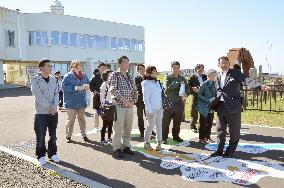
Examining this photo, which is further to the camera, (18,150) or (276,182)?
(18,150)

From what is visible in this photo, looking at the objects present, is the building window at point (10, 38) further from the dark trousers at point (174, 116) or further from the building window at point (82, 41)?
the dark trousers at point (174, 116)

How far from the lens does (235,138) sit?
720 centimetres

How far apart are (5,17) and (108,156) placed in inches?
1235

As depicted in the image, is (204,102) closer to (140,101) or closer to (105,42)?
(140,101)

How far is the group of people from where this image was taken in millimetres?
6906

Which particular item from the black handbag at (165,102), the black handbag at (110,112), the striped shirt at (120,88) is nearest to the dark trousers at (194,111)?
the black handbag at (165,102)

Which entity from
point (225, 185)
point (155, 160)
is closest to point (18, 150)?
point (155, 160)

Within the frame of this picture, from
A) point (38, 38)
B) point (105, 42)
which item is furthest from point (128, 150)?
point (105, 42)

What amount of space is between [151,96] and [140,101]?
170cm

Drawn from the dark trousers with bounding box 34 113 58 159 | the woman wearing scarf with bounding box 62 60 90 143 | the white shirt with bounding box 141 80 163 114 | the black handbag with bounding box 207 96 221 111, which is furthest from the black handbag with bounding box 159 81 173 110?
the dark trousers with bounding box 34 113 58 159

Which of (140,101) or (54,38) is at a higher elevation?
(54,38)

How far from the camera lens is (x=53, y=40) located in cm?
3694

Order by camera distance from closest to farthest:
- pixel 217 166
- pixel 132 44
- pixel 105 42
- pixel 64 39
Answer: pixel 217 166
pixel 64 39
pixel 105 42
pixel 132 44

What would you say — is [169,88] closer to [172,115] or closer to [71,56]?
[172,115]
